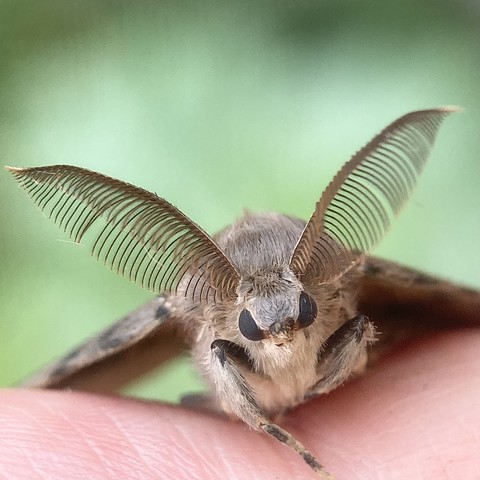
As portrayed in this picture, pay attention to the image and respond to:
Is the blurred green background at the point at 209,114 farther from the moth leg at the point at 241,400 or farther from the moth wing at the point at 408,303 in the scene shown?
the moth leg at the point at 241,400

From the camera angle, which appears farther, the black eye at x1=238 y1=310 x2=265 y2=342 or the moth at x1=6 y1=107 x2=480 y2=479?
the black eye at x1=238 y1=310 x2=265 y2=342

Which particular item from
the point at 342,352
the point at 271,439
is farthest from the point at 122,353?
the point at 342,352

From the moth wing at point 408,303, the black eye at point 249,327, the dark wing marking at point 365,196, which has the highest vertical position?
the dark wing marking at point 365,196

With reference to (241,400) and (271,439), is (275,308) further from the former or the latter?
(271,439)

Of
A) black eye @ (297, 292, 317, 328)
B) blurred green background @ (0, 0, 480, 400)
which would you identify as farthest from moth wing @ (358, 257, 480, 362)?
blurred green background @ (0, 0, 480, 400)

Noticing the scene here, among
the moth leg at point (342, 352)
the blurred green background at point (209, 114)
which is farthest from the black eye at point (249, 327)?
the blurred green background at point (209, 114)

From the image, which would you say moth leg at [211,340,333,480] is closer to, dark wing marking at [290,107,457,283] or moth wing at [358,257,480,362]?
dark wing marking at [290,107,457,283]

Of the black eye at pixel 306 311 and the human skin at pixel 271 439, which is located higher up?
the black eye at pixel 306 311
